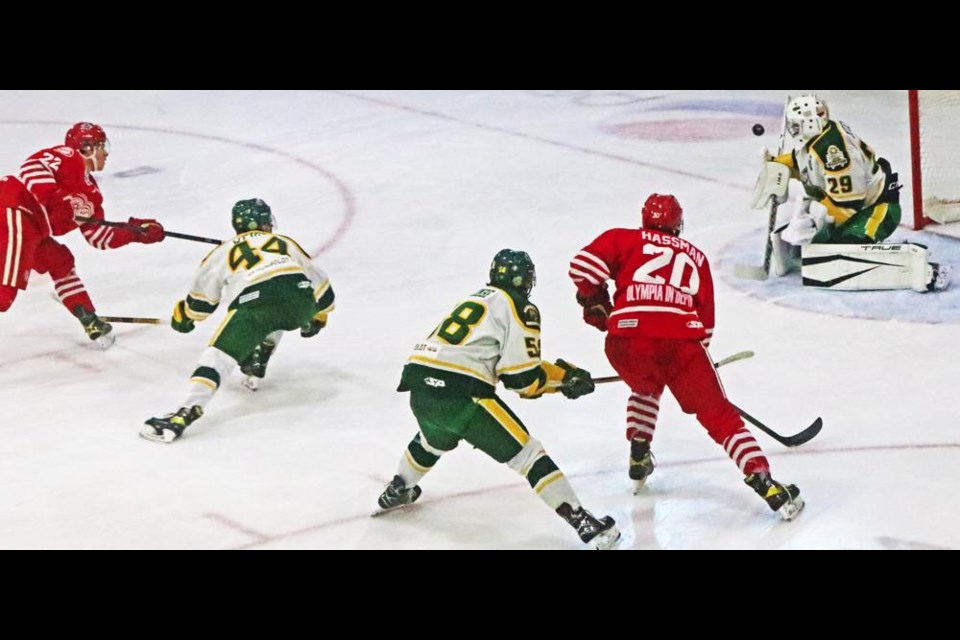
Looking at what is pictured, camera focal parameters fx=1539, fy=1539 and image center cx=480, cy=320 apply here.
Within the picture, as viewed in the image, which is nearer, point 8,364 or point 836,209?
point 8,364

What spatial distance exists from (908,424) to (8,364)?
3.25 metres

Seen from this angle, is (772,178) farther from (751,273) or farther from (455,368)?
(455,368)

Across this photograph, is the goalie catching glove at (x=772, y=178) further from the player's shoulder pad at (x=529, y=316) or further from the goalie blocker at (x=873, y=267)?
the player's shoulder pad at (x=529, y=316)

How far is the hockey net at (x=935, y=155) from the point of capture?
7.07 metres

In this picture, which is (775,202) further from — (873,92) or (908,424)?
(873,92)

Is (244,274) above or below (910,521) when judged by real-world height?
above

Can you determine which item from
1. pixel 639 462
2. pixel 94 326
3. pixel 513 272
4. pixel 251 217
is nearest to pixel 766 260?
pixel 639 462

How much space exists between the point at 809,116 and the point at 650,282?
6.70 feet

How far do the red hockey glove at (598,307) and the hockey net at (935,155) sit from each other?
2938mm

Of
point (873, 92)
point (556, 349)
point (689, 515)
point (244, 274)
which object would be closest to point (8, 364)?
point (244, 274)

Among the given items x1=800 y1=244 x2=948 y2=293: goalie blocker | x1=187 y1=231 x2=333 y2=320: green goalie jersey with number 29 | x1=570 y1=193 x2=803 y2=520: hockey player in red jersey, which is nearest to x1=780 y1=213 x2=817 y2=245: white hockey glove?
x1=800 y1=244 x2=948 y2=293: goalie blocker

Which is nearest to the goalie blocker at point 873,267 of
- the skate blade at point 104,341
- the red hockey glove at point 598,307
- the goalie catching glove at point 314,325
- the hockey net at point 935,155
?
the hockey net at point 935,155

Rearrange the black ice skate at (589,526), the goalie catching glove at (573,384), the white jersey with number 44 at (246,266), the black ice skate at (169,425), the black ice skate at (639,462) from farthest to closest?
1. the white jersey with number 44 at (246,266)
2. the black ice skate at (169,425)
3. the black ice skate at (639,462)
4. the goalie catching glove at (573,384)
5. the black ice skate at (589,526)

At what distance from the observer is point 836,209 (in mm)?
6352
